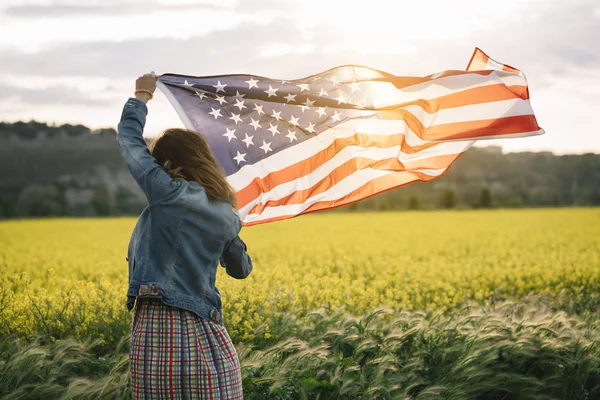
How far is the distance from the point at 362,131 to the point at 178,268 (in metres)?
3.40

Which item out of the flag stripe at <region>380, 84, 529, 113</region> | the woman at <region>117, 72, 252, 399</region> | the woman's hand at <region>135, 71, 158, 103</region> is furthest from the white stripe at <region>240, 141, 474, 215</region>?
the woman at <region>117, 72, 252, 399</region>

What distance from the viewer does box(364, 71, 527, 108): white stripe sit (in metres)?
6.41

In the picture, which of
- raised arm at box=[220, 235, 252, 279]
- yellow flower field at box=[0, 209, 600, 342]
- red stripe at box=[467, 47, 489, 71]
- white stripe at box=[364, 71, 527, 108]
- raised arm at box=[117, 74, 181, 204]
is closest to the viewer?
raised arm at box=[117, 74, 181, 204]

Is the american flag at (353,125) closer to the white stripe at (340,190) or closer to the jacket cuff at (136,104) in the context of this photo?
the white stripe at (340,190)

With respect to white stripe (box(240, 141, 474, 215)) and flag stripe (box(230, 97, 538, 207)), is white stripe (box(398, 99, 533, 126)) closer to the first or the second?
flag stripe (box(230, 97, 538, 207))

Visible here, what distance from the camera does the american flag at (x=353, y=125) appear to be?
19.3ft

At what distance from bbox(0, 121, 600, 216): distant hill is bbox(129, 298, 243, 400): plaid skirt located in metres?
51.1

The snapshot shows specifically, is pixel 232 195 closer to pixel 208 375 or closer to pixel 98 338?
pixel 208 375

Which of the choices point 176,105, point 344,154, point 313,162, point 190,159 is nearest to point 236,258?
point 190,159

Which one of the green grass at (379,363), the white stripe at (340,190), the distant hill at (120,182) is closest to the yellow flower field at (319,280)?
the green grass at (379,363)

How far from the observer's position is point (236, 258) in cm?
369

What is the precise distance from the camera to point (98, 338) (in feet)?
21.2

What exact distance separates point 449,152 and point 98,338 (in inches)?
146

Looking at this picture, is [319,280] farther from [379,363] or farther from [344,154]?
[379,363]
